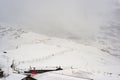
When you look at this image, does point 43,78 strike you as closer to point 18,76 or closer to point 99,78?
point 18,76

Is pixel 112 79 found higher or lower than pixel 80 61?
lower

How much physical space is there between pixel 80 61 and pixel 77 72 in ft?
286

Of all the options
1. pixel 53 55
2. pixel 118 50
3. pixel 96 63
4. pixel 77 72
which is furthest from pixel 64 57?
pixel 77 72

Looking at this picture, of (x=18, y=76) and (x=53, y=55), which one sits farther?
(x=53, y=55)

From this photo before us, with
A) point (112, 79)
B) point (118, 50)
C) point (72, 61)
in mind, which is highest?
point (118, 50)

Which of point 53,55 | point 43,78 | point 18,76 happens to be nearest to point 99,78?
point 43,78

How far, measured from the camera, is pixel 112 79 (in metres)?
38.7

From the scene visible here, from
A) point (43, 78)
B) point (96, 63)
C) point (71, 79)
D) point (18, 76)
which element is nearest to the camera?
point (71, 79)

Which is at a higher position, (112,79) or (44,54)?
(44,54)

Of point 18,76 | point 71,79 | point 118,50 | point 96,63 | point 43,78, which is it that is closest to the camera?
point 71,79

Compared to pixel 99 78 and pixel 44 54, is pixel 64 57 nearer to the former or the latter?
pixel 44 54

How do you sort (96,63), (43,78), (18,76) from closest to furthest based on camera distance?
1. (43,78)
2. (18,76)
3. (96,63)

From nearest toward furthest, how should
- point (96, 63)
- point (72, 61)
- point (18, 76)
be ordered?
1. point (18, 76)
2. point (72, 61)
3. point (96, 63)

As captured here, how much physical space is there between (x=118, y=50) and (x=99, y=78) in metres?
156
